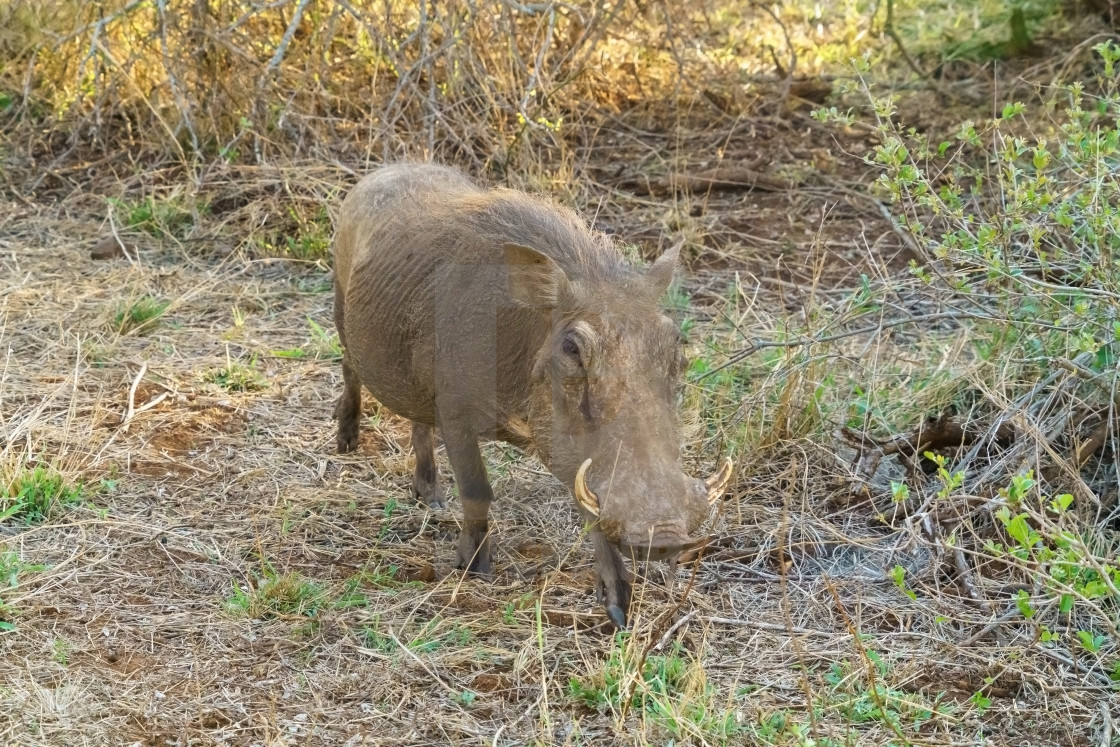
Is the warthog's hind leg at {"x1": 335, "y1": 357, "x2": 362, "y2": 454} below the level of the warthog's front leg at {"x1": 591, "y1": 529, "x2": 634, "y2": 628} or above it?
below

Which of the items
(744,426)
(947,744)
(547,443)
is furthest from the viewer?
(744,426)

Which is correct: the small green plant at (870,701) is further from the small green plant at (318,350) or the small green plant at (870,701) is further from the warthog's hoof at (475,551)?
the small green plant at (318,350)

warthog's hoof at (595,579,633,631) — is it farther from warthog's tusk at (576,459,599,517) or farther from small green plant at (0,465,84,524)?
small green plant at (0,465,84,524)

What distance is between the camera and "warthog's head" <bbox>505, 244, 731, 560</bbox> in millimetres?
2971

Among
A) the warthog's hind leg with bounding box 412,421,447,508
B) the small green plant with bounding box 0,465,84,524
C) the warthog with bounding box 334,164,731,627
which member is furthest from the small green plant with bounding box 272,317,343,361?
the small green plant with bounding box 0,465,84,524

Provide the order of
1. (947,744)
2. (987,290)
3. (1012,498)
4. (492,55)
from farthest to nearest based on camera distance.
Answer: (492,55)
(987,290)
(947,744)
(1012,498)

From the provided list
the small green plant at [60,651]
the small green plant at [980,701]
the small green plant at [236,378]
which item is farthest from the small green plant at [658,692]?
the small green plant at [236,378]

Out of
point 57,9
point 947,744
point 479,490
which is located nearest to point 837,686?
point 947,744

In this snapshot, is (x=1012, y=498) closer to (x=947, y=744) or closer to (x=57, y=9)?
(x=947, y=744)

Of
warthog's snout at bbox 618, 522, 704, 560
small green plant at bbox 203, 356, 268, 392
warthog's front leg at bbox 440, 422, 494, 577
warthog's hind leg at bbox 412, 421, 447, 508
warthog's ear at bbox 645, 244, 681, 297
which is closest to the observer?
warthog's snout at bbox 618, 522, 704, 560

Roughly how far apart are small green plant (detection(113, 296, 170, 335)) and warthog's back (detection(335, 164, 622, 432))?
1615 mm

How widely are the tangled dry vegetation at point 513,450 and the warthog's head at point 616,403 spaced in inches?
12.6

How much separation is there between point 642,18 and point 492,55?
1349 millimetres

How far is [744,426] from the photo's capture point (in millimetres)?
4391
